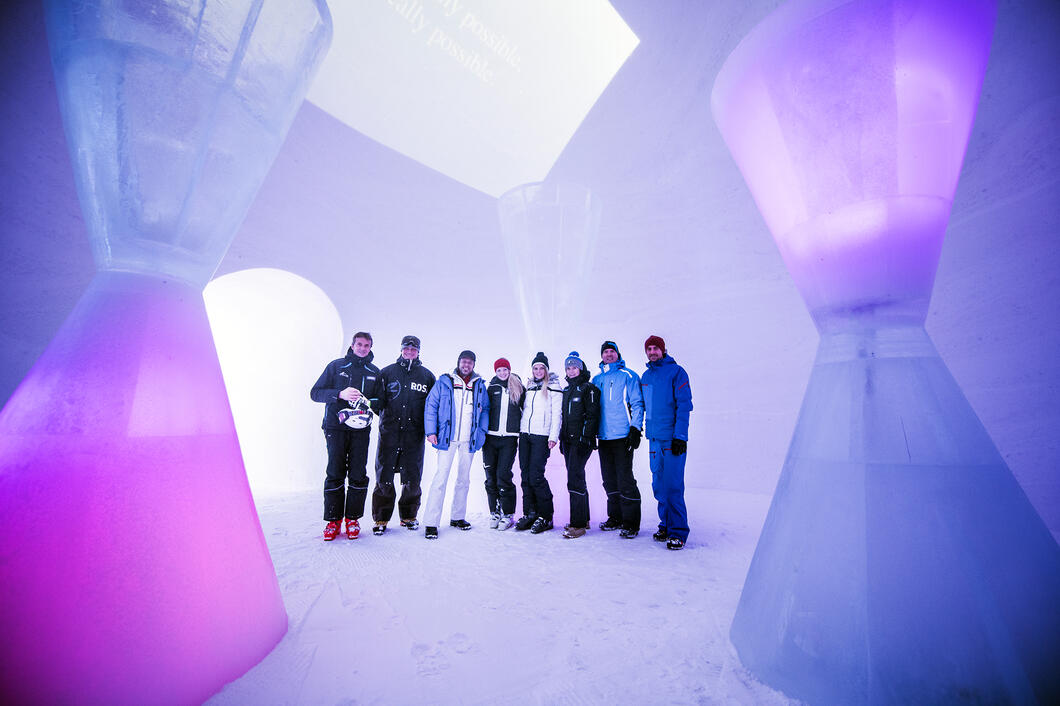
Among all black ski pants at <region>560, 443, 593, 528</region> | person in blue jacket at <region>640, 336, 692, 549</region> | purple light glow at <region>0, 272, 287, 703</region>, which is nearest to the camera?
purple light glow at <region>0, 272, 287, 703</region>

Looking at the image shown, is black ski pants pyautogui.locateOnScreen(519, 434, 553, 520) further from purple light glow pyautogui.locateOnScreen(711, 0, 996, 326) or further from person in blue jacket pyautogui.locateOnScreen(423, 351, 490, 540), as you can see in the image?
purple light glow pyautogui.locateOnScreen(711, 0, 996, 326)

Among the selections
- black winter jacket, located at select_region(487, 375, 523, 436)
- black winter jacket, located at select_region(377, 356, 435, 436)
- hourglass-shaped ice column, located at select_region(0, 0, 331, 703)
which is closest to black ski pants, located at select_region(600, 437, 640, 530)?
black winter jacket, located at select_region(487, 375, 523, 436)

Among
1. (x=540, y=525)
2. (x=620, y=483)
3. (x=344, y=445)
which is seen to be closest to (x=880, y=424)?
(x=620, y=483)

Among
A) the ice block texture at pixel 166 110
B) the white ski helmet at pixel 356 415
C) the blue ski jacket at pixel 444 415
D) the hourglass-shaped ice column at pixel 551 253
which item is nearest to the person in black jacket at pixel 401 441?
the blue ski jacket at pixel 444 415

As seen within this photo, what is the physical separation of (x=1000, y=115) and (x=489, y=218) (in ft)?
15.7

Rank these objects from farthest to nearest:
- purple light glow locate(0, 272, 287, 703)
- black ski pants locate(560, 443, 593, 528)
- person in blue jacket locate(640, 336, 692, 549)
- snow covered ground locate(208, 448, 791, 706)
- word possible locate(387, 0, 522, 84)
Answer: word possible locate(387, 0, 522, 84) < black ski pants locate(560, 443, 593, 528) < person in blue jacket locate(640, 336, 692, 549) < snow covered ground locate(208, 448, 791, 706) < purple light glow locate(0, 272, 287, 703)

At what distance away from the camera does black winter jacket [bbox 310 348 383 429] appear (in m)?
3.01

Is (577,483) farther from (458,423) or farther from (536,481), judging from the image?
(458,423)

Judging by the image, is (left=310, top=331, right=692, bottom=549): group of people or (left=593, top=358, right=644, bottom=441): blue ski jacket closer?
(left=310, top=331, right=692, bottom=549): group of people

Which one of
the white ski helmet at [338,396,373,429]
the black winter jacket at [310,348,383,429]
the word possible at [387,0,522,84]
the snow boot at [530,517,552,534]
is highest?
the word possible at [387,0,522,84]

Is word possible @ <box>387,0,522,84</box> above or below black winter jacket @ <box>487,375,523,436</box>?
above

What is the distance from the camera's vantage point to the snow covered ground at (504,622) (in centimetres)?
115

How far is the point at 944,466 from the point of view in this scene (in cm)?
110

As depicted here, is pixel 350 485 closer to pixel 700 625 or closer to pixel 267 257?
pixel 700 625
